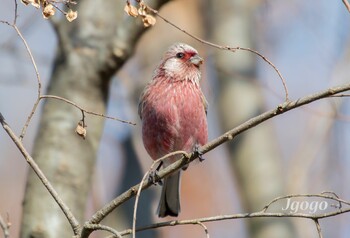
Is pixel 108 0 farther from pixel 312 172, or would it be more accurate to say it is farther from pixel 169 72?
pixel 312 172

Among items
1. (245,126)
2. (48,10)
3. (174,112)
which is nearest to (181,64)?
(174,112)

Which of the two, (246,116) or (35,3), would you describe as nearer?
(35,3)

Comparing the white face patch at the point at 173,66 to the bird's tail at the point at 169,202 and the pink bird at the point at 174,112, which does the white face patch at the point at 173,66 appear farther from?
the bird's tail at the point at 169,202

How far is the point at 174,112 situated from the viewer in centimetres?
587

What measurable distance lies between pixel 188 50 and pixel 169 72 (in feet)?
0.97

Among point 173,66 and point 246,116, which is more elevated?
point 246,116

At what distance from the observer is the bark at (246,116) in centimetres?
874

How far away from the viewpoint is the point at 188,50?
6430mm

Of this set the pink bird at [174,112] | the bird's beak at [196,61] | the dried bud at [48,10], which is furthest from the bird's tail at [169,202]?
the dried bud at [48,10]

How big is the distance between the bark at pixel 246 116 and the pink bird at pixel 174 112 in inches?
100

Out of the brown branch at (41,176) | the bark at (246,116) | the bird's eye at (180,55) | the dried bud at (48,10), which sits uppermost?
the bark at (246,116)

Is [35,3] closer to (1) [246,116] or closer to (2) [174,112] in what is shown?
(2) [174,112]

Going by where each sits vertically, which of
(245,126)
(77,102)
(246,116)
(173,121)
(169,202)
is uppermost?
(246,116)

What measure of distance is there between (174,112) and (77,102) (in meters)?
0.88
